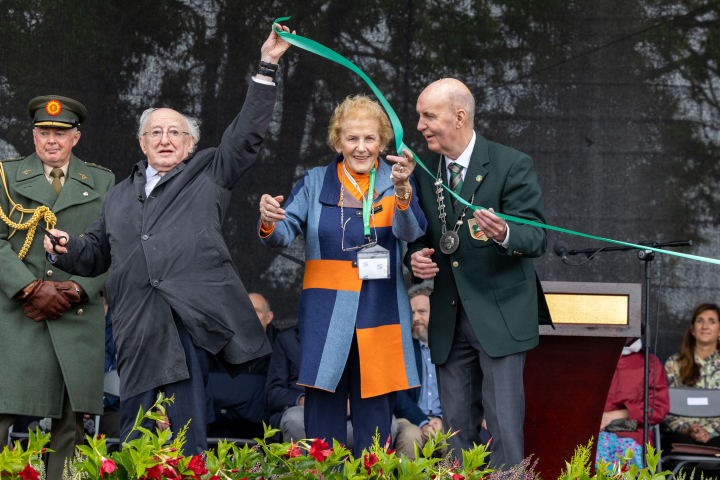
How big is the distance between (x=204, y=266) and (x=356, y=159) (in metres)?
0.69

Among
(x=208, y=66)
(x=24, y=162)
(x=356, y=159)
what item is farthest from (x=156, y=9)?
(x=356, y=159)

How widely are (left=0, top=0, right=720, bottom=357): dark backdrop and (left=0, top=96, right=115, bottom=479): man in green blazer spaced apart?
169cm

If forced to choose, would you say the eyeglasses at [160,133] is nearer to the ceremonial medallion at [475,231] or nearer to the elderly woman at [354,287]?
the elderly woman at [354,287]

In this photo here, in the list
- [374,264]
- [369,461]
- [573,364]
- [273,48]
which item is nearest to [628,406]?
[573,364]

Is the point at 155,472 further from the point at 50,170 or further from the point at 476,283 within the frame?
the point at 50,170

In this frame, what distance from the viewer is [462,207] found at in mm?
2814

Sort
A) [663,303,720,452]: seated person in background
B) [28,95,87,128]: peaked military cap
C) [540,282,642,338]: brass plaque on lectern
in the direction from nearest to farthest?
1. [540,282,642,338]: brass plaque on lectern
2. [28,95,87,128]: peaked military cap
3. [663,303,720,452]: seated person in background

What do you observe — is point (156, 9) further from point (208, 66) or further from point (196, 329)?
point (196, 329)

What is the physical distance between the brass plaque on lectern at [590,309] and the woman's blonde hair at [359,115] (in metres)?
0.95

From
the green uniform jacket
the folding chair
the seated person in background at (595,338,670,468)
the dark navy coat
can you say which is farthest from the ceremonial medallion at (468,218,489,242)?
the folding chair

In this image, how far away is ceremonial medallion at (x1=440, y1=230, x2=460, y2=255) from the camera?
9.11 ft

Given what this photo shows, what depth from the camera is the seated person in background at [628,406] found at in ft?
13.7

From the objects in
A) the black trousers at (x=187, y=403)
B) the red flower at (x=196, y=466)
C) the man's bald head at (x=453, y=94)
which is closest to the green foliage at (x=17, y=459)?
the red flower at (x=196, y=466)

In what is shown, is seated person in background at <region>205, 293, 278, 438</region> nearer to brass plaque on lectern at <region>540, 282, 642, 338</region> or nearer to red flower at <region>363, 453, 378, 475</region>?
brass plaque on lectern at <region>540, 282, 642, 338</region>
